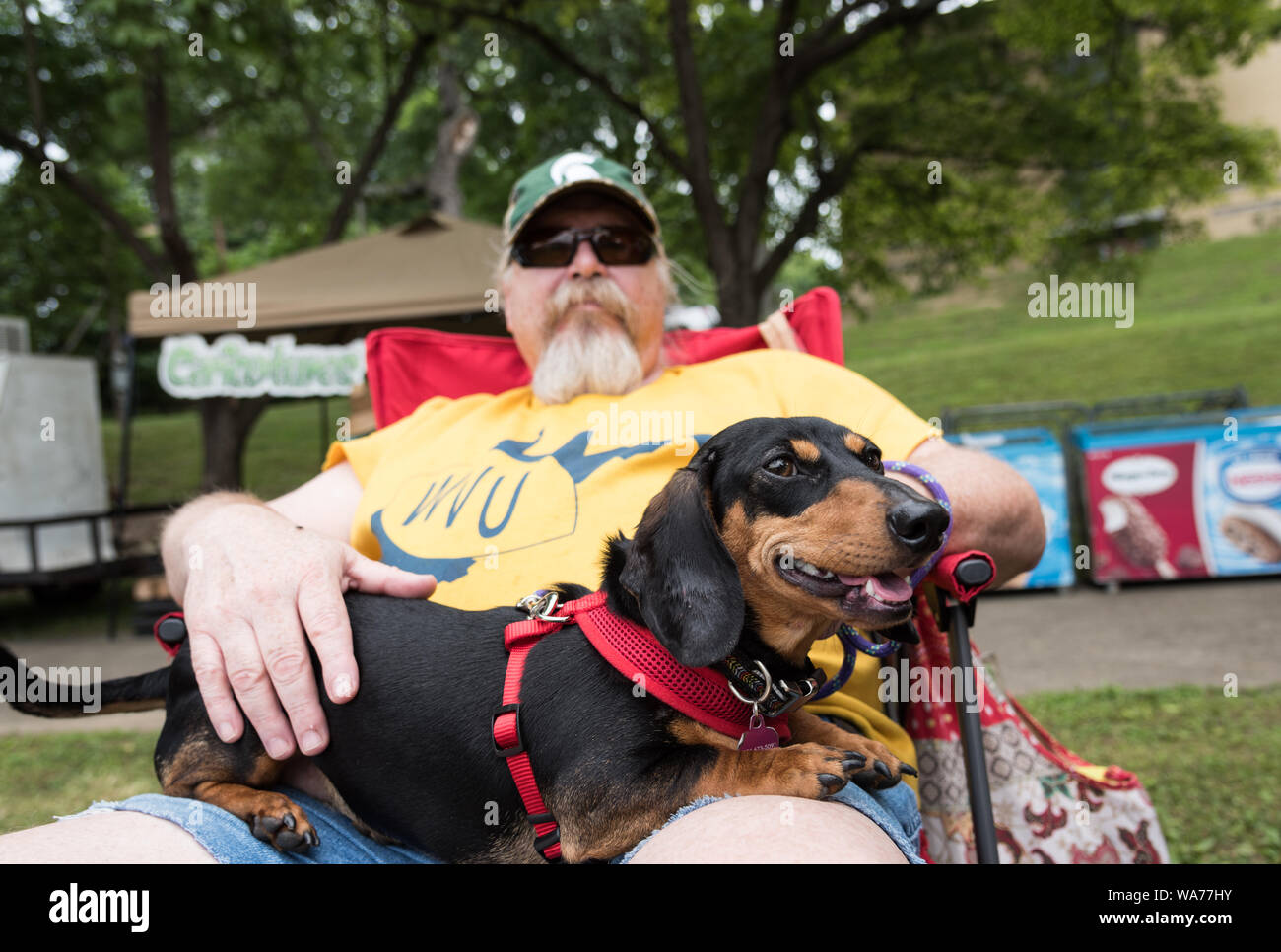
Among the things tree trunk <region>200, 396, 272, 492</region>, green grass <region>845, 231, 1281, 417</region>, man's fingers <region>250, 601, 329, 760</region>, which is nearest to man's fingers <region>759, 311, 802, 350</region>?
man's fingers <region>250, 601, 329, 760</region>

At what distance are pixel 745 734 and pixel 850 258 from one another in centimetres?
1025

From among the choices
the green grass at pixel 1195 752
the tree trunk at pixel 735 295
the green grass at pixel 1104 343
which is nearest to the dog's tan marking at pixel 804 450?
the green grass at pixel 1195 752

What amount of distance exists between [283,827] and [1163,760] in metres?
3.88

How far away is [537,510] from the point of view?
7.09 ft

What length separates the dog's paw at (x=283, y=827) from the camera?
1.67m

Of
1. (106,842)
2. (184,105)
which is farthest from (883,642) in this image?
(184,105)

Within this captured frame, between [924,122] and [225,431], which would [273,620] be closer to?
[225,431]

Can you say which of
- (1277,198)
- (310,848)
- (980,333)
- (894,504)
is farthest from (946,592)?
(1277,198)

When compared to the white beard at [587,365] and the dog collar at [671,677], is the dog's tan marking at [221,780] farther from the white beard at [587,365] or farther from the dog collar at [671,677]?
the white beard at [587,365]

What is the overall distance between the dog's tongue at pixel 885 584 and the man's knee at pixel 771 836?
36 cm

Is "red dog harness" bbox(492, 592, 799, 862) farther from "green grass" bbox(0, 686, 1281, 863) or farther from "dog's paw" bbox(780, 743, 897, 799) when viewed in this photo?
"green grass" bbox(0, 686, 1281, 863)

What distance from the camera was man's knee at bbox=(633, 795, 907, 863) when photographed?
133cm

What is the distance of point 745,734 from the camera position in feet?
5.27
